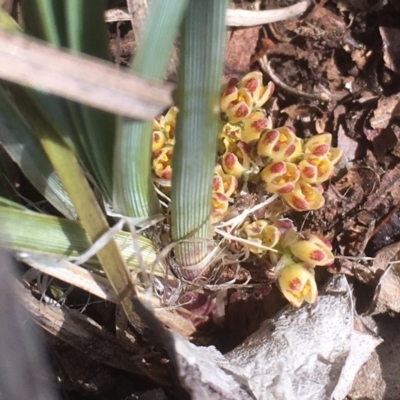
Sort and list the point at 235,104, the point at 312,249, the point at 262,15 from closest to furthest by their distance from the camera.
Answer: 1. the point at 312,249
2. the point at 235,104
3. the point at 262,15

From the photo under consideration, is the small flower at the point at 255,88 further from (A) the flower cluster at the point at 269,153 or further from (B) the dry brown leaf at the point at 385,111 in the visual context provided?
(B) the dry brown leaf at the point at 385,111

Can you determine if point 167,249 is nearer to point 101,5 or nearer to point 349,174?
point 101,5

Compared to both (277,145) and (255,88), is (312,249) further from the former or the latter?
(255,88)

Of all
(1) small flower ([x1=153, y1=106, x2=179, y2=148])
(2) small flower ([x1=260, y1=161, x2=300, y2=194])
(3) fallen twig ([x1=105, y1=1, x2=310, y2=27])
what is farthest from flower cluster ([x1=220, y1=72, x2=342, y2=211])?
(3) fallen twig ([x1=105, y1=1, x2=310, y2=27])

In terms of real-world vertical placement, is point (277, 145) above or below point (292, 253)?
above

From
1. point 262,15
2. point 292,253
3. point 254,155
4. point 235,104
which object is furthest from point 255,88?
point 292,253

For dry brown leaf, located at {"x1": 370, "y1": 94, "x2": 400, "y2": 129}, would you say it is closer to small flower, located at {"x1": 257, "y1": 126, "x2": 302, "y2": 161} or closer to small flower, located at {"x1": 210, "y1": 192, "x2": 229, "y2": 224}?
small flower, located at {"x1": 257, "y1": 126, "x2": 302, "y2": 161}
